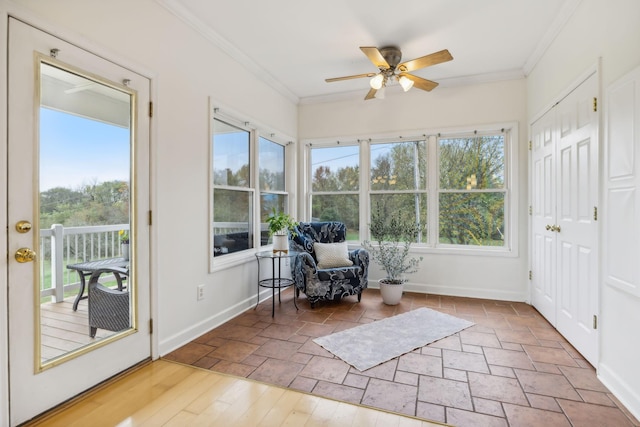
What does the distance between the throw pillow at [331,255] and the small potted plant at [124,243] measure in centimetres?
212

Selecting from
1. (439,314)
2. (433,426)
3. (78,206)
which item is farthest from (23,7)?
(439,314)

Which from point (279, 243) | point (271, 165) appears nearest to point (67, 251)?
point (279, 243)

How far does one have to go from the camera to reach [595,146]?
2.27 m

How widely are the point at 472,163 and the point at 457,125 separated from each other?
0.52m

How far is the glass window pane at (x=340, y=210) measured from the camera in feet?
15.4

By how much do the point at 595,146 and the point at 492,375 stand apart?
1.74 m

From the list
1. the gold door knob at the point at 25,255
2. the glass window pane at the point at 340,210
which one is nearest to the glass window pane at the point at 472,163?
the glass window pane at the point at 340,210

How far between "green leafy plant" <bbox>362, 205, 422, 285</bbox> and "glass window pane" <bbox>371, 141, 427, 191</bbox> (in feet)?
1.27

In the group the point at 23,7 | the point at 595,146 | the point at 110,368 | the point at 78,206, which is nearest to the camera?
the point at 23,7

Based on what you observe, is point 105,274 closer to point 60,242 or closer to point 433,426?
point 60,242

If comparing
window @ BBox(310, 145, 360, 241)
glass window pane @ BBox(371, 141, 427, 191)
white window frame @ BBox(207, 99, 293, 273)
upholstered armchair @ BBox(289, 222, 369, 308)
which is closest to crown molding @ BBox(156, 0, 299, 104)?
white window frame @ BBox(207, 99, 293, 273)

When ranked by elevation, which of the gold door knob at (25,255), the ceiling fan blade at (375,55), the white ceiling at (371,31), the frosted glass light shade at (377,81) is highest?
the white ceiling at (371,31)

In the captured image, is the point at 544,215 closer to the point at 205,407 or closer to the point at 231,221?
the point at 231,221

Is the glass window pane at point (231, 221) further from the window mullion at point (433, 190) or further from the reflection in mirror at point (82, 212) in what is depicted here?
the window mullion at point (433, 190)
